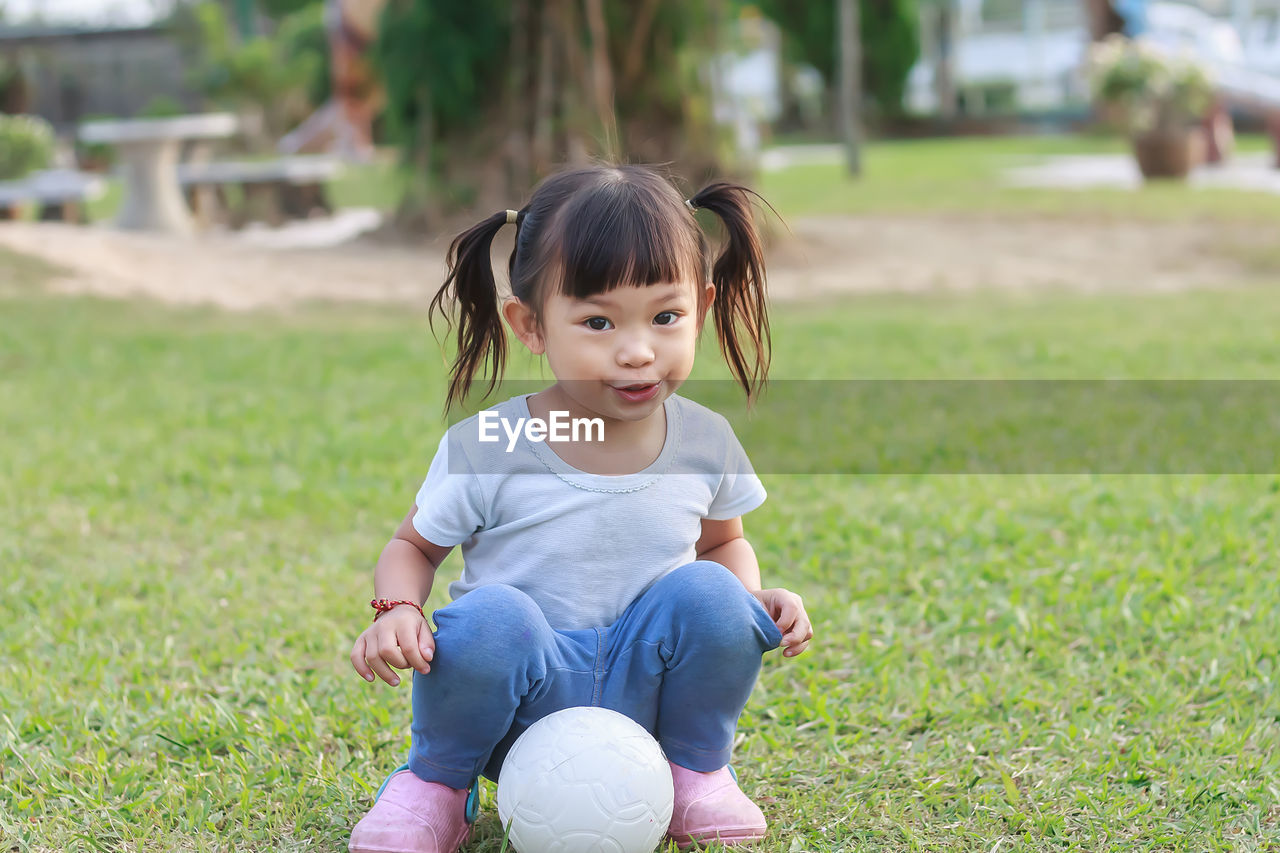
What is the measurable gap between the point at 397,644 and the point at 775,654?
132 cm

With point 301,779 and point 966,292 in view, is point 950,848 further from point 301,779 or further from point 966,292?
point 966,292

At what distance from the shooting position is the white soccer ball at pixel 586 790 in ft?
6.47

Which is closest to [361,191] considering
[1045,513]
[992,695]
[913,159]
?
[913,159]

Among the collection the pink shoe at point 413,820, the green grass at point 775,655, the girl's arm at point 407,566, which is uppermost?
the girl's arm at point 407,566

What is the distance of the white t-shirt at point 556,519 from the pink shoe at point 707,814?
0.30 metres

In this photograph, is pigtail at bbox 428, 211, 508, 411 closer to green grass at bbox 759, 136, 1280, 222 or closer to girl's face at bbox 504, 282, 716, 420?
girl's face at bbox 504, 282, 716, 420

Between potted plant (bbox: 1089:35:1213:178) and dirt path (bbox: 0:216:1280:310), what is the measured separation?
4.21 meters

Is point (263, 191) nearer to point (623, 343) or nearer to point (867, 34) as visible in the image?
point (623, 343)

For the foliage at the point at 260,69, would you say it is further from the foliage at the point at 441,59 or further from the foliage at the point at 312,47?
the foliage at the point at 441,59

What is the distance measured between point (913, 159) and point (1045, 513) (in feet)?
59.2

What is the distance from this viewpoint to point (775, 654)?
307 cm

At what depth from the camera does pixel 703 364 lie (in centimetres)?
652

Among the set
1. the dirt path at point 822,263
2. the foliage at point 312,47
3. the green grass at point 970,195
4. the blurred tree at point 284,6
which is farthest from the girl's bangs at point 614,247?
the blurred tree at point 284,6

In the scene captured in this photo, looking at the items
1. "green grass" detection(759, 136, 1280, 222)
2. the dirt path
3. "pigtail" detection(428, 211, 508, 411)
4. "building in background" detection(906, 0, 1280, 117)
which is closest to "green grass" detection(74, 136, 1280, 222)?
"green grass" detection(759, 136, 1280, 222)
